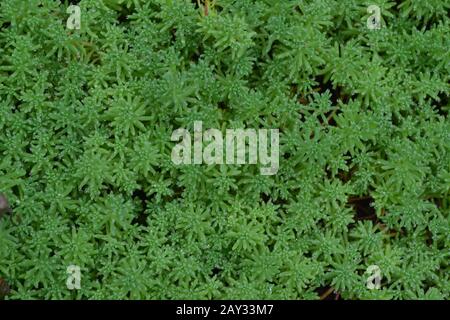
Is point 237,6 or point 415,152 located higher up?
point 237,6

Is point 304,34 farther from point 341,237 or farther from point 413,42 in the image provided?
point 341,237

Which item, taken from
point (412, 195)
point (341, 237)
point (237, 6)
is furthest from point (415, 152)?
point (237, 6)

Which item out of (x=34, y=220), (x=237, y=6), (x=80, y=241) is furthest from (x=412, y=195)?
(x=34, y=220)

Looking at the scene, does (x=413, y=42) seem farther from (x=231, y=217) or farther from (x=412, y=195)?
(x=231, y=217)

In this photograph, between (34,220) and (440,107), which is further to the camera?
(440,107)
